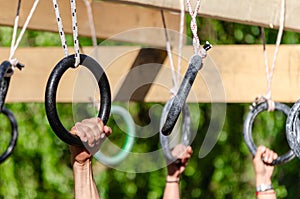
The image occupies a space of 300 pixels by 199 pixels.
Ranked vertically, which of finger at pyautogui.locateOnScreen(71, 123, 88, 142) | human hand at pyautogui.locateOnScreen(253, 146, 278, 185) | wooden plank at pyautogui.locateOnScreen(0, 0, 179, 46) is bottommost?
finger at pyautogui.locateOnScreen(71, 123, 88, 142)

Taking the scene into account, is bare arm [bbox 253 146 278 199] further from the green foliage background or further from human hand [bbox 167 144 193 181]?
the green foliage background

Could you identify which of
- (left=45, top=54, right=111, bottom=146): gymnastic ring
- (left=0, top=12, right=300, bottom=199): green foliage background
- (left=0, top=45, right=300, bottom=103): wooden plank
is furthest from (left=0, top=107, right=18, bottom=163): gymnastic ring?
(left=0, top=12, right=300, bottom=199): green foliage background

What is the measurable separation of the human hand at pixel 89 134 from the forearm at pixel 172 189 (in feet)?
1.75

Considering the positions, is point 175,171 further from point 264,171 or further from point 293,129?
point 293,129

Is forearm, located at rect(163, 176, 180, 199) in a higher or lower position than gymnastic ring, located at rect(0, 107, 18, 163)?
lower

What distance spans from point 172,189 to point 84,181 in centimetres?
Answer: 50

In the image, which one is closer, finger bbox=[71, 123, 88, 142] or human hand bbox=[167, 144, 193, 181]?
finger bbox=[71, 123, 88, 142]

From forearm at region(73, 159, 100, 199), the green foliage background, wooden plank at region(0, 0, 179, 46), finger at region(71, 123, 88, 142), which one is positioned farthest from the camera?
the green foliage background

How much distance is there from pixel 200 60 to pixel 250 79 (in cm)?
87

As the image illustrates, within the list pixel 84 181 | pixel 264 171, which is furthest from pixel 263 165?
pixel 84 181

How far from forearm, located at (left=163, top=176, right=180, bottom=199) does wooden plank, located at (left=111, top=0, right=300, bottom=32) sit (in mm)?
524

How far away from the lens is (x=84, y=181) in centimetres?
181

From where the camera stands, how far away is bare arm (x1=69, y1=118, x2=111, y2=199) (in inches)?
67.2

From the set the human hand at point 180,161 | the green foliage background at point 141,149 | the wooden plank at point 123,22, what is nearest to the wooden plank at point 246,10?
the human hand at point 180,161
